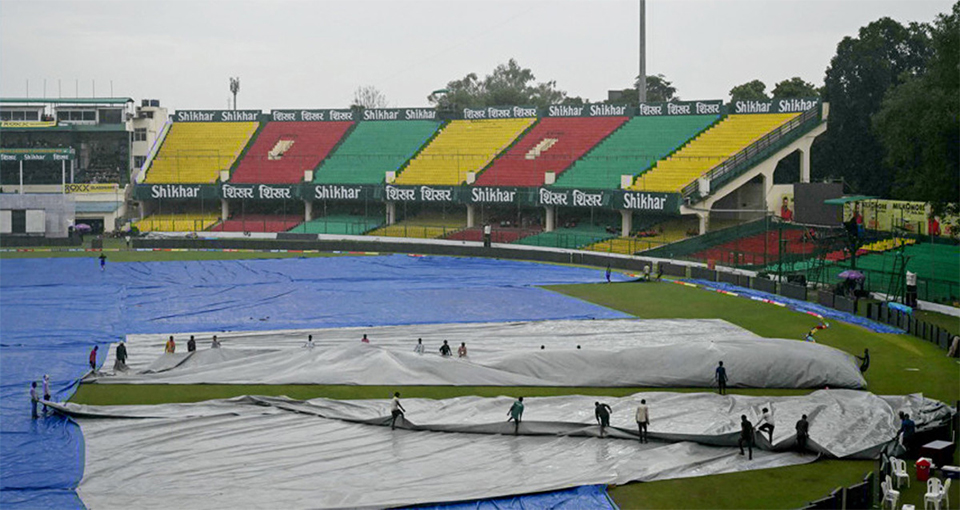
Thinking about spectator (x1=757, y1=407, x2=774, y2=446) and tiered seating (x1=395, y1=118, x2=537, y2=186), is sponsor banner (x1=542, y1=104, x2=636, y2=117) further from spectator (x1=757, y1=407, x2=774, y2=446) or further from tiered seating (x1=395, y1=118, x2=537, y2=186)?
spectator (x1=757, y1=407, x2=774, y2=446)

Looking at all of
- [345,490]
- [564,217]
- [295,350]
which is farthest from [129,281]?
[345,490]

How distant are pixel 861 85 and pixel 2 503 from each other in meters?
70.0

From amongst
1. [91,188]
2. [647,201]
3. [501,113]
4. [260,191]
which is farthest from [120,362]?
[501,113]

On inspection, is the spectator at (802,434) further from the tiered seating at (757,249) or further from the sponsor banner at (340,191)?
the sponsor banner at (340,191)

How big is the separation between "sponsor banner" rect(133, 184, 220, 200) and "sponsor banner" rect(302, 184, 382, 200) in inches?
339

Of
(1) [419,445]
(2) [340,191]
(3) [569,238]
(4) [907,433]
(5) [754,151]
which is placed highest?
(5) [754,151]

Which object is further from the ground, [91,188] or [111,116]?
[111,116]

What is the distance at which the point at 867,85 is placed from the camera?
79562 millimetres

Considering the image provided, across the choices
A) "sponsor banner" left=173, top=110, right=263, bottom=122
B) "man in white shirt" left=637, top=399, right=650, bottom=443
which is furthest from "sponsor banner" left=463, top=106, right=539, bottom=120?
"man in white shirt" left=637, top=399, right=650, bottom=443

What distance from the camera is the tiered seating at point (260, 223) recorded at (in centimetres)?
9106

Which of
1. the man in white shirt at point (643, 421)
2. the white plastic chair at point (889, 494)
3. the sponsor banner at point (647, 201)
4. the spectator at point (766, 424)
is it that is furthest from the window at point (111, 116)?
the white plastic chair at point (889, 494)

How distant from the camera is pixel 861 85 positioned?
261ft

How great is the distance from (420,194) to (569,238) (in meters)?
15.5

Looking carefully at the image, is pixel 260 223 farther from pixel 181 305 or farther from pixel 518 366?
pixel 518 366
